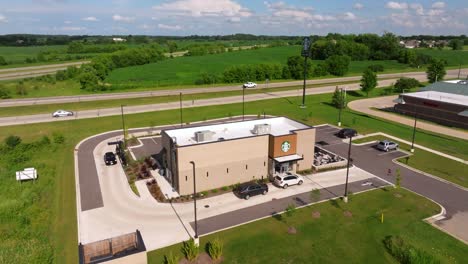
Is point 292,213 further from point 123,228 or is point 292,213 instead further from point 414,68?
point 414,68

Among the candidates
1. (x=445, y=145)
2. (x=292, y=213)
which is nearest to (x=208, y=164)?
(x=292, y=213)

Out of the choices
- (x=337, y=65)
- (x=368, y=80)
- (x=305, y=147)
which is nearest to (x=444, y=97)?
(x=368, y=80)

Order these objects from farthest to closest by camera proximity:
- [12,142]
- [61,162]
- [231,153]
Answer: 1. [12,142]
2. [61,162]
3. [231,153]

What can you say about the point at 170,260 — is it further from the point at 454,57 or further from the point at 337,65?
the point at 454,57

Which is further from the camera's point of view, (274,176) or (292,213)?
(274,176)

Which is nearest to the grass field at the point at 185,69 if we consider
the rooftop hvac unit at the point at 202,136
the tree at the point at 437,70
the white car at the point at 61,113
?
the tree at the point at 437,70
